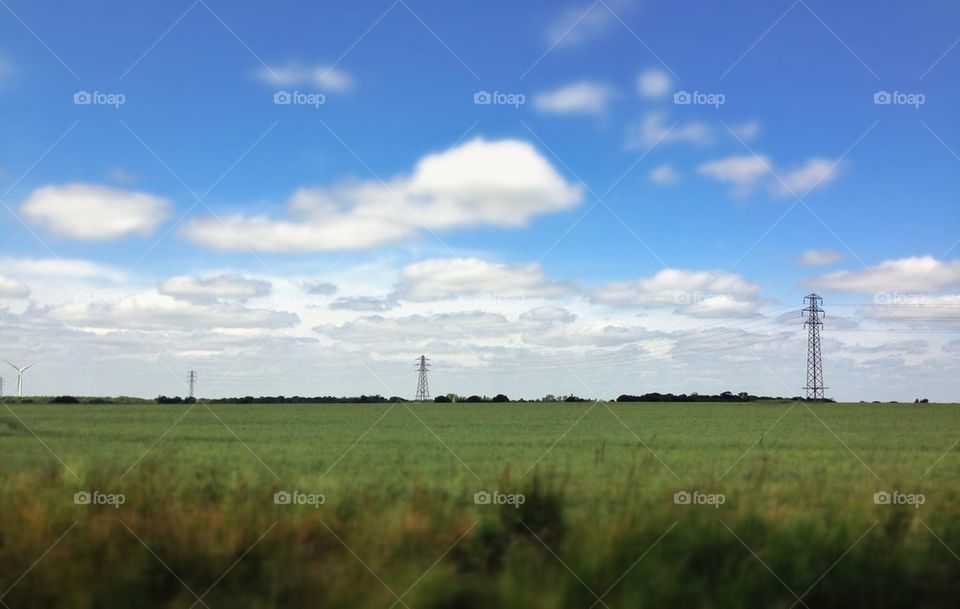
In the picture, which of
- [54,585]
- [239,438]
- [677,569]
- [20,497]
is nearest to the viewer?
[54,585]

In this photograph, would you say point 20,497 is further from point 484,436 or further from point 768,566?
point 484,436

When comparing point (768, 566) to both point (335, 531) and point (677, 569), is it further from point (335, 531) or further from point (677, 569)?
point (335, 531)

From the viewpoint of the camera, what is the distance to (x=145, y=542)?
7891 millimetres

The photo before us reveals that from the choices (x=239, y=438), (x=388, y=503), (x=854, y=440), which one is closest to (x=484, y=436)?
(x=239, y=438)

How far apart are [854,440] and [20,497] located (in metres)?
29.2

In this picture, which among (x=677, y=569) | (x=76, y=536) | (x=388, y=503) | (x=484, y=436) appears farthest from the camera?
(x=484, y=436)

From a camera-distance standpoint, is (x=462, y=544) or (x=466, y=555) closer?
(x=466, y=555)

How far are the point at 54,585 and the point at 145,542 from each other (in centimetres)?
101

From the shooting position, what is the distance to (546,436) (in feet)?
96.1

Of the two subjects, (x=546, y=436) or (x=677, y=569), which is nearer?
(x=677, y=569)

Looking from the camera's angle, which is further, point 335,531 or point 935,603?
point 335,531

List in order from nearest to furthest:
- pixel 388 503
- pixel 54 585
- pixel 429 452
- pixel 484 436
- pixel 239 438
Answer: pixel 54 585 → pixel 388 503 → pixel 429 452 → pixel 239 438 → pixel 484 436

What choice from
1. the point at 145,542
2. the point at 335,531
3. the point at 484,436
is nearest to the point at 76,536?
the point at 145,542

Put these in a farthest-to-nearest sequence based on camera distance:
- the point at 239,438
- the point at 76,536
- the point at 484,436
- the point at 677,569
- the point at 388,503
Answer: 1. the point at 484,436
2. the point at 239,438
3. the point at 388,503
4. the point at 76,536
5. the point at 677,569
